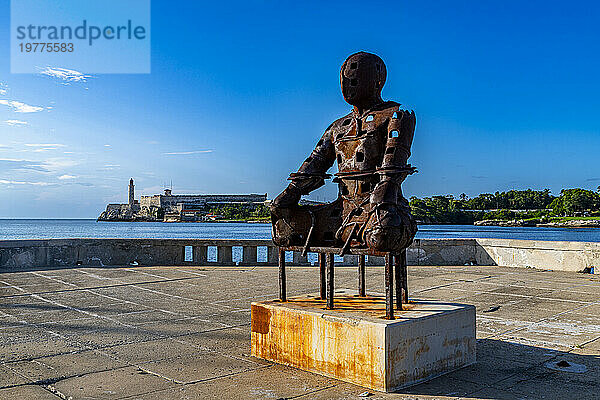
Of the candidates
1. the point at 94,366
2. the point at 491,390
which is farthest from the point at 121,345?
the point at 491,390

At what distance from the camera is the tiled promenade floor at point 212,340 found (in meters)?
4.30

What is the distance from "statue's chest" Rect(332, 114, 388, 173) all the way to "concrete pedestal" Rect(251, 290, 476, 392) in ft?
4.33

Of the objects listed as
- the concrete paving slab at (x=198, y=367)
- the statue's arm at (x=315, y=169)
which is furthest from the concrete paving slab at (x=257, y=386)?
the statue's arm at (x=315, y=169)

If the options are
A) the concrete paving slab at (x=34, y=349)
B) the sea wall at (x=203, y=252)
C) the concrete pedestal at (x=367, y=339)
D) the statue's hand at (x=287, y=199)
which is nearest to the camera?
the concrete pedestal at (x=367, y=339)

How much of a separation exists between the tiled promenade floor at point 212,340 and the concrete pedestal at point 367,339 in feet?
0.42

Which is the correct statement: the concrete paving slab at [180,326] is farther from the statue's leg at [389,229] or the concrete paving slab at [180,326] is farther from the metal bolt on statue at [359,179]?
the statue's leg at [389,229]

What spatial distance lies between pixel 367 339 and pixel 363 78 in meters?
2.39

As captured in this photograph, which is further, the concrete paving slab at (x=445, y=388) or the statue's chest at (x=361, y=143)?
the statue's chest at (x=361, y=143)

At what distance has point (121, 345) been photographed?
226 inches

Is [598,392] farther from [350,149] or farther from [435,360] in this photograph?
[350,149]

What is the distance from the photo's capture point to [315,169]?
5613 mm

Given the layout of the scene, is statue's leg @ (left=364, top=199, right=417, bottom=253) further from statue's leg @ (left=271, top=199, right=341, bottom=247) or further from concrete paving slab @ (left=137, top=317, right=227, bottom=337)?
concrete paving slab @ (left=137, top=317, right=227, bottom=337)

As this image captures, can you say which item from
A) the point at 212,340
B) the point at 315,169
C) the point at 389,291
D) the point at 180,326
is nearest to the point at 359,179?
the point at 315,169

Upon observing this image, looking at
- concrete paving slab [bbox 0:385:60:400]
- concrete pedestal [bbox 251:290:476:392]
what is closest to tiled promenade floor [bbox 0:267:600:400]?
concrete paving slab [bbox 0:385:60:400]
